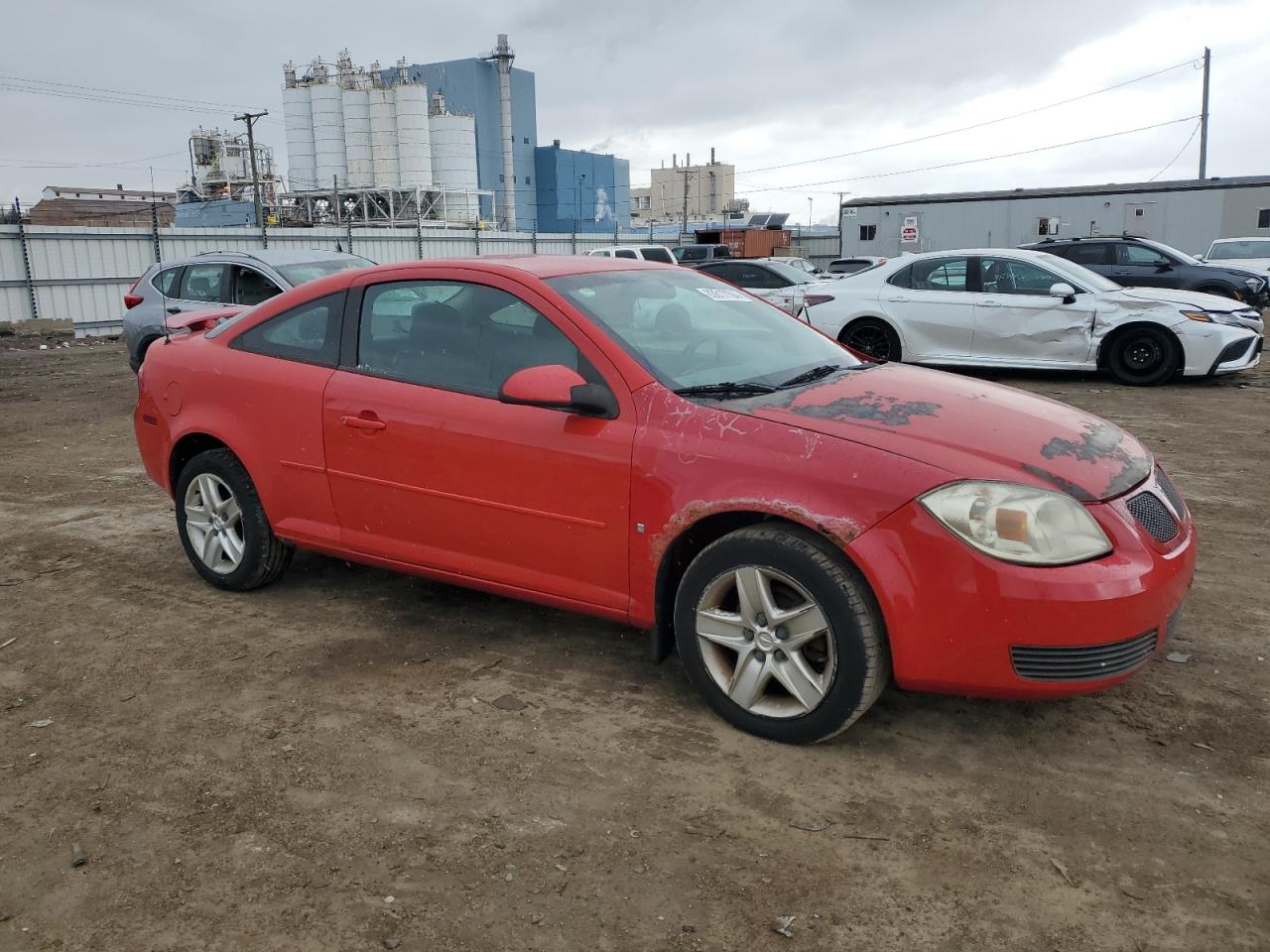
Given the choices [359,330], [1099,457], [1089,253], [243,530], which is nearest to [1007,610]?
[1099,457]

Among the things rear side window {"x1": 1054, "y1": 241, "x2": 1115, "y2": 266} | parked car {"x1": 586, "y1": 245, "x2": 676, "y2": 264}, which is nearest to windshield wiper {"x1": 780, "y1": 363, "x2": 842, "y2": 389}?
rear side window {"x1": 1054, "y1": 241, "x2": 1115, "y2": 266}

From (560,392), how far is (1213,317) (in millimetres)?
9850

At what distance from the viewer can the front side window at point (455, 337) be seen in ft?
12.1

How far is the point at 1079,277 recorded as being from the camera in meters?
10.9

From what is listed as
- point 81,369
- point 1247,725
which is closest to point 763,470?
point 1247,725

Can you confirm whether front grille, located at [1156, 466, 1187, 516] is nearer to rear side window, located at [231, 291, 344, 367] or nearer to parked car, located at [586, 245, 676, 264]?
rear side window, located at [231, 291, 344, 367]

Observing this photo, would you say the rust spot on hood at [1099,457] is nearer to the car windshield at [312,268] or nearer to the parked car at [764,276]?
the car windshield at [312,268]

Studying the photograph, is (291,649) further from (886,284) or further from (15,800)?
(886,284)

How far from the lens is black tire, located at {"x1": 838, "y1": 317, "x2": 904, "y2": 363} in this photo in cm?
1159

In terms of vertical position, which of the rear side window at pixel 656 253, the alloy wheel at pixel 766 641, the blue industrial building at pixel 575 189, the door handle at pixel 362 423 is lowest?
the alloy wheel at pixel 766 641

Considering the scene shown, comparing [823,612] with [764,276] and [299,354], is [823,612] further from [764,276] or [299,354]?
[764,276]

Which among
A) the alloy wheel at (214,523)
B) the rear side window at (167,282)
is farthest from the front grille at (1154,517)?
the rear side window at (167,282)

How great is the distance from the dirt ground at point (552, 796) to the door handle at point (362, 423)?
90 cm

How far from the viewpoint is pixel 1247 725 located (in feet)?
10.8
